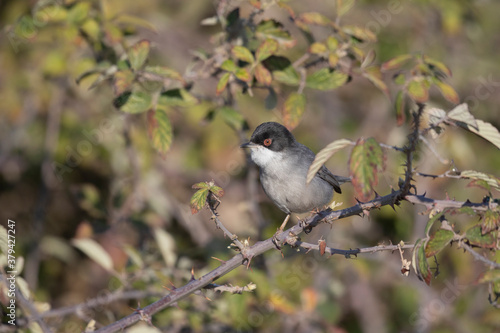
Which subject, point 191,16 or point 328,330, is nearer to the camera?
point 328,330

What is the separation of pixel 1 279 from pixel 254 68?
185cm

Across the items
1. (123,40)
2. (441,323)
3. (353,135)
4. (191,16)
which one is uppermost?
(123,40)

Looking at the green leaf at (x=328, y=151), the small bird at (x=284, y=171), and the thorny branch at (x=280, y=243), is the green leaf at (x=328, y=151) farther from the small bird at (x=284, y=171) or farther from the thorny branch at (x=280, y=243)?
the small bird at (x=284, y=171)

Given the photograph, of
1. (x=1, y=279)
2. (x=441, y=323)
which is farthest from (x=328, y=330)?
(x=1, y=279)

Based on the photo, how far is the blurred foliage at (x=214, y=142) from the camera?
3.57 m

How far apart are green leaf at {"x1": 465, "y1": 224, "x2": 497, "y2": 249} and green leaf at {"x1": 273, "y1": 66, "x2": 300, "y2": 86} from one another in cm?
160

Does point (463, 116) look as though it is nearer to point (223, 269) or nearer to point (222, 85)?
point (223, 269)

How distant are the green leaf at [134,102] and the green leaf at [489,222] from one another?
2.12m

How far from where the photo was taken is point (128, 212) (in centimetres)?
489

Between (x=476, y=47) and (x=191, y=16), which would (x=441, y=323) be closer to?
(x=476, y=47)

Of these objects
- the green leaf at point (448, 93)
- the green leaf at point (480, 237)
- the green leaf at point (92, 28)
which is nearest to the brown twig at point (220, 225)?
the green leaf at point (480, 237)

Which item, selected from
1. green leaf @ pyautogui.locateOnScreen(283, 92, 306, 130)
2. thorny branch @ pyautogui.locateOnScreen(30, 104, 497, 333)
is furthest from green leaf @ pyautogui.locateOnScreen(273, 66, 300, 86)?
thorny branch @ pyautogui.locateOnScreen(30, 104, 497, 333)

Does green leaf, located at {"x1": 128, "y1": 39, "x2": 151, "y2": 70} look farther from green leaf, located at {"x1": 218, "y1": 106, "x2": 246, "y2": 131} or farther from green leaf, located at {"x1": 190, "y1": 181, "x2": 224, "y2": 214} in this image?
green leaf, located at {"x1": 190, "y1": 181, "x2": 224, "y2": 214}

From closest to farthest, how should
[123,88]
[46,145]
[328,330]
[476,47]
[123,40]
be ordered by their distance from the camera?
[123,88] → [123,40] → [328,330] → [46,145] → [476,47]
